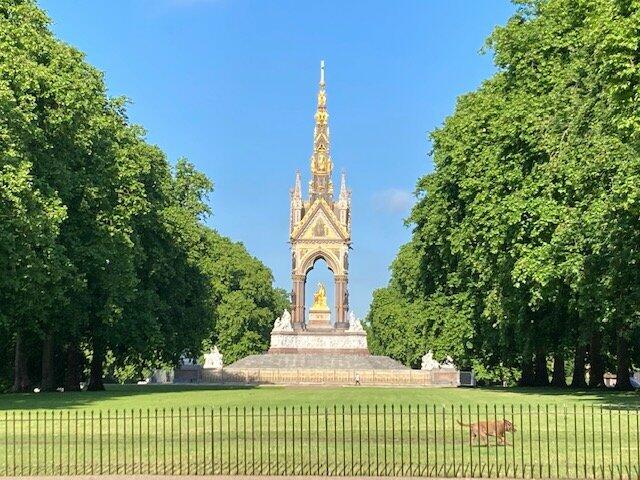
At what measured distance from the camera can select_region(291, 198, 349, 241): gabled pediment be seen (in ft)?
307

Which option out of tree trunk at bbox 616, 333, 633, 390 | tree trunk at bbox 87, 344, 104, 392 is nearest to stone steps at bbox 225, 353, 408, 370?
tree trunk at bbox 87, 344, 104, 392

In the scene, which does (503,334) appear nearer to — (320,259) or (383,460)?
(383,460)

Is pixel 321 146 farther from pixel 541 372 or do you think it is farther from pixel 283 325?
pixel 541 372

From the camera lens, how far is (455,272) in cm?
5034

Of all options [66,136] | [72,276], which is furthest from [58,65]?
[72,276]

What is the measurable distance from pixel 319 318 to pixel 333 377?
2839cm

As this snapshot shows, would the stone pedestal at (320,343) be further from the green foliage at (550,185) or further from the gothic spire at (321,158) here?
the green foliage at (550,185)

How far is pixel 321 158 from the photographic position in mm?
100000

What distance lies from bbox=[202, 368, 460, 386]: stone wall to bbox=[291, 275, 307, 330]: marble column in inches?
887

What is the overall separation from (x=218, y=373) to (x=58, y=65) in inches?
1346

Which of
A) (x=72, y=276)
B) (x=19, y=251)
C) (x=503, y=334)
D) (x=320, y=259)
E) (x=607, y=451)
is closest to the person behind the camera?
(x=607, y=451)

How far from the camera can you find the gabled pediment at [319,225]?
307 ft

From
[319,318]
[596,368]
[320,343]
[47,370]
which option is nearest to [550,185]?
[596,368]

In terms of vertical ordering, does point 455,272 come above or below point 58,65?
below
